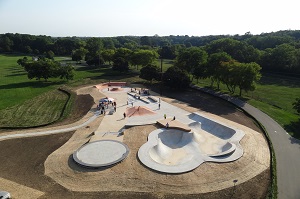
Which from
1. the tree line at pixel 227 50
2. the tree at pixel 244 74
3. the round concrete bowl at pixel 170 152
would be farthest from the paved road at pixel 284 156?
the tree line at pixel 227 50

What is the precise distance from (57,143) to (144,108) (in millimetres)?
19113

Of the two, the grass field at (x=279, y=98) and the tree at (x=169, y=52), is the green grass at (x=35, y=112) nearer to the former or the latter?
the grass field at (x=279, y=98)

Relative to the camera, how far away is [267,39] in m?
141

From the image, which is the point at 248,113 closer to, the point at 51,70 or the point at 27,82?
the point at 51,70

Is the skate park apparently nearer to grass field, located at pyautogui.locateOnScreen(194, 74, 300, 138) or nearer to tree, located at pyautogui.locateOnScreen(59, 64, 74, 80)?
grass field, located at pyautogui.locateOnScreen(194, 74, 300, 138)

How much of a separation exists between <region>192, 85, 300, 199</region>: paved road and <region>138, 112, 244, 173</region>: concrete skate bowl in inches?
197

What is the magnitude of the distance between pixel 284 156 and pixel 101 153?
79.8 ft

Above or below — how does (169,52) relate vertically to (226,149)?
above

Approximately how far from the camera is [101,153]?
30.5 metres

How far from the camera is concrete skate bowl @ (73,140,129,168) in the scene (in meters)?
28.1

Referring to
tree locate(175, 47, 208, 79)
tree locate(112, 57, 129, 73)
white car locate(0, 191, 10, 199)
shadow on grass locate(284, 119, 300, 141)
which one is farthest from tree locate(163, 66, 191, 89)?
white car locate(0, 191, 10, 199)

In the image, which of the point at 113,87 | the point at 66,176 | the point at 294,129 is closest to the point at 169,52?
the point at 113,87

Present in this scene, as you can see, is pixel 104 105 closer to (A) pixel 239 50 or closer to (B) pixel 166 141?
(B) pixel 166 141

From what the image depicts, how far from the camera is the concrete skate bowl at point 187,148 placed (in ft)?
93.6
